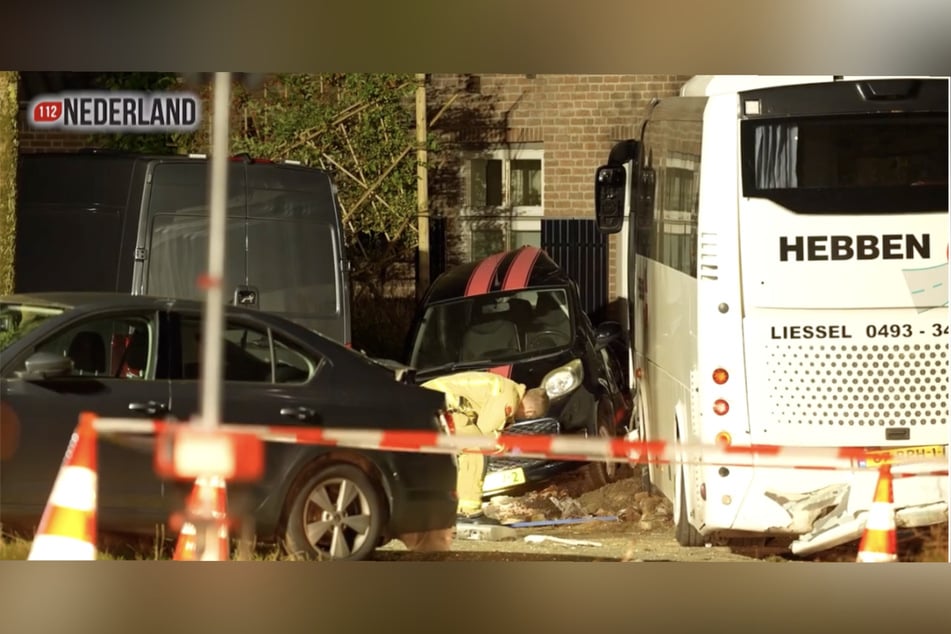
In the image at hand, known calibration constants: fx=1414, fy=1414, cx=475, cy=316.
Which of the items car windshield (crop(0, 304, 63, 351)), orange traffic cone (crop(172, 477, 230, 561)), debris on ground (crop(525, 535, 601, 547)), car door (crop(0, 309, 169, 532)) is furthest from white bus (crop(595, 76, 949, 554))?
car windshield (crop(0, 304, 63, 351))

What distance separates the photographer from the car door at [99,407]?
7.05 m

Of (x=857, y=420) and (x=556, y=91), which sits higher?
(x=556, y=91)

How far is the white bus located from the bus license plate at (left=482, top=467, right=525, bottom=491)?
75 centimetres

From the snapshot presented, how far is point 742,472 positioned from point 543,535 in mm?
1109

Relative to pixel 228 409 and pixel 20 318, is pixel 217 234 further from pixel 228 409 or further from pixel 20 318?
pixel 20 318

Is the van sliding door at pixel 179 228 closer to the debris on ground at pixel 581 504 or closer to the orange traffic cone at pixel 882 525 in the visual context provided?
the debris on ground at pixel 581 504

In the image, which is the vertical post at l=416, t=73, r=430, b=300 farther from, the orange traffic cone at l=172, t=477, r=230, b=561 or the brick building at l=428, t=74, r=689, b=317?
the orange traffic cone at l=172, t=477, r=230, b=561

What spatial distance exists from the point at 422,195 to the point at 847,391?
250cm

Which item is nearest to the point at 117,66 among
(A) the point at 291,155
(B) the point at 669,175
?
(A) the point at 291,155

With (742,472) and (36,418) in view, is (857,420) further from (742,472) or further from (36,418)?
(36,418)

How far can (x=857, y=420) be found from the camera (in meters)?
7.46

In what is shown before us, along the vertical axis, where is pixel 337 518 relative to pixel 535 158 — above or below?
below

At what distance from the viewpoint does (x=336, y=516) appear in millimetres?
7504

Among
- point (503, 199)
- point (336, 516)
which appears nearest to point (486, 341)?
point (503, 199)
